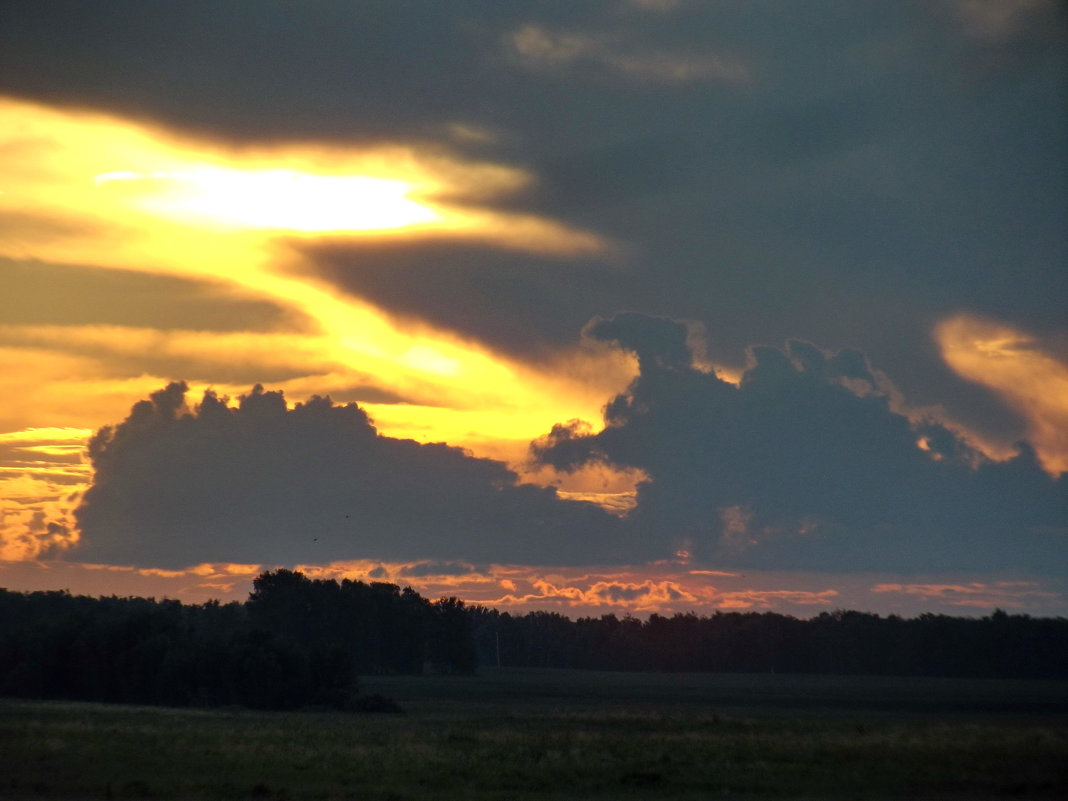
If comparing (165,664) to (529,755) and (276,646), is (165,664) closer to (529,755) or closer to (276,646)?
(276,646)

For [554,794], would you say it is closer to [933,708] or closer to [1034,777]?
[1034,777]

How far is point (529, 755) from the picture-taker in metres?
49.2

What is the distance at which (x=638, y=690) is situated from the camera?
140625mm

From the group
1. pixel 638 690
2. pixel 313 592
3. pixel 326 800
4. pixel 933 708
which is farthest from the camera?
pixel 313 592

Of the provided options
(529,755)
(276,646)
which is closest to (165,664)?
(276,646)

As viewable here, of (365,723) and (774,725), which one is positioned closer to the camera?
(774,725)

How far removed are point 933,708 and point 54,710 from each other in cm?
6669

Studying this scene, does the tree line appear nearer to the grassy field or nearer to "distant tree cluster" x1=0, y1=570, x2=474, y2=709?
"distant tree cluster" x1=0, y1=570, x2=474, y2=709

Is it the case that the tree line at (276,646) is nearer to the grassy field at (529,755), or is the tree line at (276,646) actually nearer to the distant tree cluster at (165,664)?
the distant tree cluster at (165,664)

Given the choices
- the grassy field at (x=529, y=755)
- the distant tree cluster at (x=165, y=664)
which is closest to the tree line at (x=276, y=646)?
the distant tree cluster at (x=165, y=664)

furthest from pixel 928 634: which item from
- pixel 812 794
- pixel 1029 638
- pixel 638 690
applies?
pixel 812 794

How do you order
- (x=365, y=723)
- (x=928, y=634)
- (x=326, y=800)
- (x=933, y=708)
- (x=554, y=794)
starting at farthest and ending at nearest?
(x=928, y=634)
(x=933, y=708)
(x=365, y=723)
(x=554, y=794)
(x=326, y=800)

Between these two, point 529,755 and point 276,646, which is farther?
point 276,646

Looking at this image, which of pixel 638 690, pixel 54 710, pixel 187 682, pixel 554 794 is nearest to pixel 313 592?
pixel 638 690
